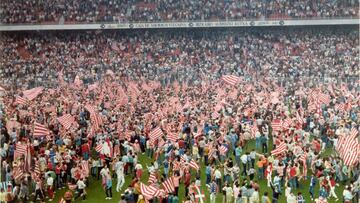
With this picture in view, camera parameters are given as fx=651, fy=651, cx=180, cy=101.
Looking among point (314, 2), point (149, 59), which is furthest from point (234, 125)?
point (314, 2)

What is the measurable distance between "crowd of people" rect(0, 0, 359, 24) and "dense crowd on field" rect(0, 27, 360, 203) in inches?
61.6

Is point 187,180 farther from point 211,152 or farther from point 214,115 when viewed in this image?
point 214,115

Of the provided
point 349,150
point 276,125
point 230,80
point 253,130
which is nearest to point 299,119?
point 276,125

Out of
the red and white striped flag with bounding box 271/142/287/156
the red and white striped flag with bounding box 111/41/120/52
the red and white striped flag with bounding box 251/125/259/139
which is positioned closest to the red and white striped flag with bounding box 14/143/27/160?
the red and white striped flag with bounding box 271/142/287/156

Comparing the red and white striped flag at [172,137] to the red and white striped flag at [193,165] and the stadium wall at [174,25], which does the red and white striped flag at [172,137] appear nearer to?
the red and white striped flag at [193,165]

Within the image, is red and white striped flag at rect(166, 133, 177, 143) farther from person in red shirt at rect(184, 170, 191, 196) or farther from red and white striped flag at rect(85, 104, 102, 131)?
red and white striped flag at rect(85, 104, 102, 131)

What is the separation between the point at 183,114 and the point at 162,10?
2232cm

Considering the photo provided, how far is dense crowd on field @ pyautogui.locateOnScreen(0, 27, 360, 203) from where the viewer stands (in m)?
20.2

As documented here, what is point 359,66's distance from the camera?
40.5m

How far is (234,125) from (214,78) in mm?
14893

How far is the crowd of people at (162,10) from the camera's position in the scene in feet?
155

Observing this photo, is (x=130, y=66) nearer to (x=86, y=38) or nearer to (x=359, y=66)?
(x=86, y=38)

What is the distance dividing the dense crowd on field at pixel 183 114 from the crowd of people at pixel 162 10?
5.14 feet

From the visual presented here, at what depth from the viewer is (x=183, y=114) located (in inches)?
1105
